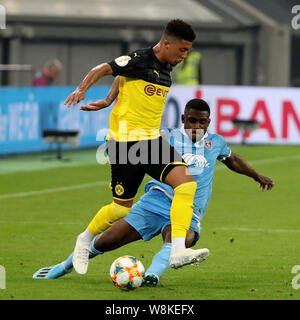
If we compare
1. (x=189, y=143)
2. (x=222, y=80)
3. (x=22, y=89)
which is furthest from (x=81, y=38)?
(x=189, y=143)

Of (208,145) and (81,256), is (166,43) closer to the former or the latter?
(208,145)

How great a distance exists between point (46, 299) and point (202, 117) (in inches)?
83.4

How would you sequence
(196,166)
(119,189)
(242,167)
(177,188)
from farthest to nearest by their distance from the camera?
(242,167) → (196,166) → (119,189) → (177,188)

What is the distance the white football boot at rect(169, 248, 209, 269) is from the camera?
25.0 ft

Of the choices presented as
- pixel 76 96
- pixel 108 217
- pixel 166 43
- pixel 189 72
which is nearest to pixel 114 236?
pixel 108 217

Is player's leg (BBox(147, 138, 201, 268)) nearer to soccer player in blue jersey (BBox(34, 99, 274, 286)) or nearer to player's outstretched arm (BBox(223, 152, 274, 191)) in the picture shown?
soccer player in blue jersey (BBox(34, 99, 274, 286))

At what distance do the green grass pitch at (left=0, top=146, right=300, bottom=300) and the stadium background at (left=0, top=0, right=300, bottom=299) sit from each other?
2cm

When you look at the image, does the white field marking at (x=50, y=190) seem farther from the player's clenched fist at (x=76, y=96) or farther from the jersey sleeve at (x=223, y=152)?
the player's clenched fist at (x=76, y=96)

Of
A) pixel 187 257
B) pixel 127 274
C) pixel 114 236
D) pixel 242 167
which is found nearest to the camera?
pixel 187 257

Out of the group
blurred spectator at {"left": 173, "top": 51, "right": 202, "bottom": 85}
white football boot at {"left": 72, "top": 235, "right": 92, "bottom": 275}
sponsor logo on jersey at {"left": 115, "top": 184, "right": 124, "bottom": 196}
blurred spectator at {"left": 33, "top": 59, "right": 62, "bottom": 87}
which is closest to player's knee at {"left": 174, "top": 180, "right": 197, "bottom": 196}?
sponsor logo on jersey at {"left": 115, "top": 184, "right": 124, "bottom": 196}

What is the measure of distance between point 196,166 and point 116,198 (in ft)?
2.65

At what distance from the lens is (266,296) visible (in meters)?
7.88

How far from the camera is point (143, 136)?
8266 mm
